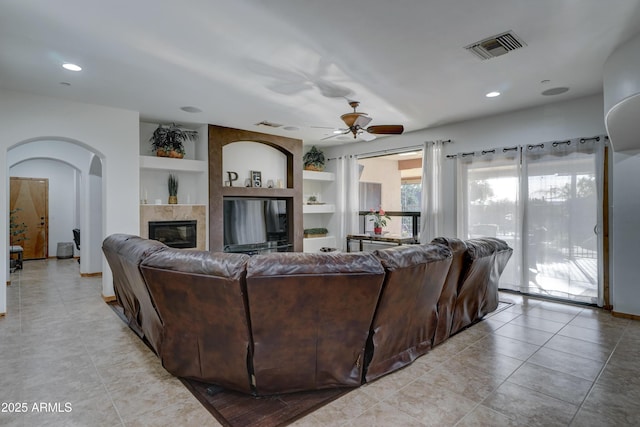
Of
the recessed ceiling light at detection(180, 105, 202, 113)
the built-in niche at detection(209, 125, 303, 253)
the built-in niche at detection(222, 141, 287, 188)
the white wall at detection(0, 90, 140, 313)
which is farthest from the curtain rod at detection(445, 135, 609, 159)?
the white wall at detection(0, 90, 140, 313)

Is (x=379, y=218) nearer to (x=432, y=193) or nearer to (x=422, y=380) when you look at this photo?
(x=432, y=193)

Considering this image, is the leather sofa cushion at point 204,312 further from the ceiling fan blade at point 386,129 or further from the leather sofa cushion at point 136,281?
the ceiling fan blade at point 386,129

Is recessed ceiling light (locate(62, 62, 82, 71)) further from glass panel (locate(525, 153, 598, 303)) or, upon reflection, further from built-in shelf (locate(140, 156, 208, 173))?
glass panel (locate(525, 153, 598, 303))

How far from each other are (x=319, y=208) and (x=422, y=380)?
5.44 meters

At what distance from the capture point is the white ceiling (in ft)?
8.22

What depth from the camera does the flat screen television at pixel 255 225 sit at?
6250 millimetres

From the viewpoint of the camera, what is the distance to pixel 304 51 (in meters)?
3.14

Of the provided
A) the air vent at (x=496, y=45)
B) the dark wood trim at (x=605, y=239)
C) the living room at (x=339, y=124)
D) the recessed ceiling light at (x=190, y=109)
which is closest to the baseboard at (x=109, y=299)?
the living room at (x=339, y=124)

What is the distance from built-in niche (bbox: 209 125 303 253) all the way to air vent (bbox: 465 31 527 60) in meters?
4.25

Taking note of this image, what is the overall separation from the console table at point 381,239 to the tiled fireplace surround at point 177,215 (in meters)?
3.13

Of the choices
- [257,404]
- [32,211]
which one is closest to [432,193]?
[257,404]

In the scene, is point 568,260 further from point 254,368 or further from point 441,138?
point 254,368

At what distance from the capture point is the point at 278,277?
77.5 inches

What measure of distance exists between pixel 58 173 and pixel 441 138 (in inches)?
371
